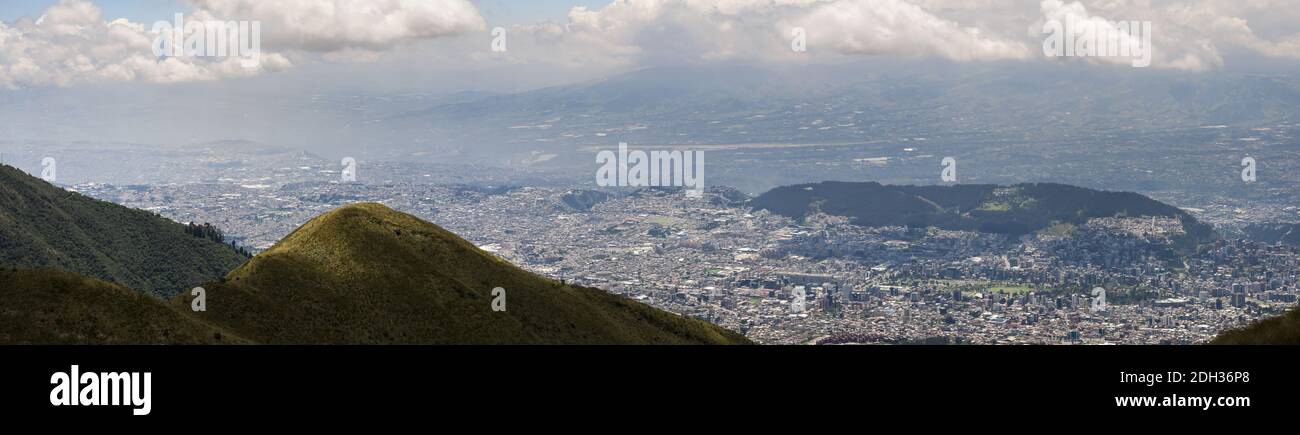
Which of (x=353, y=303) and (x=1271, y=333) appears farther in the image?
(x=353, y=303)

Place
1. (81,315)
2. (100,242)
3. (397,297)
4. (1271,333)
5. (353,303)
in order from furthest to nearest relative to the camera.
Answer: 1. (100,242)
2. (397,297)
3. (353,303)
4. (81,315)
5. (1271,333)

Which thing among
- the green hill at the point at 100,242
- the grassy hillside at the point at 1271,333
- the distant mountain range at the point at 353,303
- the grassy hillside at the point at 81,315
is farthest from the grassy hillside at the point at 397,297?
the green hill at the point at 100,242

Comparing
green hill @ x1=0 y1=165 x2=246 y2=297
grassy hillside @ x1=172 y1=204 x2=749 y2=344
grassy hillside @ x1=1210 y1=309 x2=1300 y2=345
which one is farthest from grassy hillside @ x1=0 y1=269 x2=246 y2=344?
green hill @ x1=0 y1=165 x2=246 y2=297

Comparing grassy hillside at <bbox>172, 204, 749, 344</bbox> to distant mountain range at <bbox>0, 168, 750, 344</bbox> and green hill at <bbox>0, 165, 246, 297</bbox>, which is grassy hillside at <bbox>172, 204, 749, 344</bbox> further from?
green hill at <bbox>0, 165, 246, 297</bbox>

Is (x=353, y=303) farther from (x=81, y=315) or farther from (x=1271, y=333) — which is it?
(x=1271, y=333)

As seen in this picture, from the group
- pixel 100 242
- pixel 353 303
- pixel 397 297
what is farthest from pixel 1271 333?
pixel 100 242

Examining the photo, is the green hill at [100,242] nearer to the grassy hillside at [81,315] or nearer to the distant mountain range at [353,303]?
the distant mountain range at [353,303]
